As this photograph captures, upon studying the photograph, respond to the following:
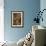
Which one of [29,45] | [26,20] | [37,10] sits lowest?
[29,45]

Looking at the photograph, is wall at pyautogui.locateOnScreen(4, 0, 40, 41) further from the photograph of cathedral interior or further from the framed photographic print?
the framed photographic print

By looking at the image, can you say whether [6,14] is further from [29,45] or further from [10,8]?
[29,45]

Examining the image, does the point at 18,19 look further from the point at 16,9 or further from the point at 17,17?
the point at 16,9

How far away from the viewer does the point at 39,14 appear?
5.86 metres

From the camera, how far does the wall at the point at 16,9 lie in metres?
5.85

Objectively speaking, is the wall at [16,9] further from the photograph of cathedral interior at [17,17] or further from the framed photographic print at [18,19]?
the framed photographic print at [18,19]

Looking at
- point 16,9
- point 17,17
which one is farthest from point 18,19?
point 16,9

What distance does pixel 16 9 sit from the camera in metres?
5.88

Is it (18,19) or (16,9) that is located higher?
(16,9)

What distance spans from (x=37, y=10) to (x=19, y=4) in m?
0.79

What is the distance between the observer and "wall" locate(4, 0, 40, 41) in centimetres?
585

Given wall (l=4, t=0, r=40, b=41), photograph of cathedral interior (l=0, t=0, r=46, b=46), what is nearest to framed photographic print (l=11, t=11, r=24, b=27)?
photograph of cathedral interior (l=0, t=0, r=46, b=46)

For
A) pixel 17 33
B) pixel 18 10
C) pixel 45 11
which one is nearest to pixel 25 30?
pixel 17 33

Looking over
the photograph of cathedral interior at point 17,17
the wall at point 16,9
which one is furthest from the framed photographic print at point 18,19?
the wall at point 16,9
